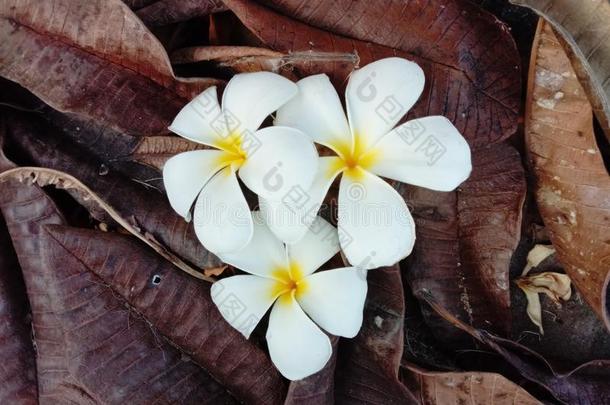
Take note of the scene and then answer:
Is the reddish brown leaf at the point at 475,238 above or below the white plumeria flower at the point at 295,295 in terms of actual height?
above

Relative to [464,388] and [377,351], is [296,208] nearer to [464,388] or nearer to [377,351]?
[377,351]

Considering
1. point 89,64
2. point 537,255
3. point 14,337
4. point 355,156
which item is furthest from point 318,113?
point 14,337

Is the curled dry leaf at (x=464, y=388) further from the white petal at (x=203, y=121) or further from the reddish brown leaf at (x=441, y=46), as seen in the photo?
the white petal at (x=203, y=121)

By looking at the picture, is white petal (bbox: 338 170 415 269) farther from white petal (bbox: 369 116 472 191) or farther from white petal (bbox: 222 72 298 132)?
white petal (bbox: 222 72 298 132)

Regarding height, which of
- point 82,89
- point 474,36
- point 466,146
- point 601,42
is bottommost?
point 82,89

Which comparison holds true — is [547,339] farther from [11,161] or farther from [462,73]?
[11,161]

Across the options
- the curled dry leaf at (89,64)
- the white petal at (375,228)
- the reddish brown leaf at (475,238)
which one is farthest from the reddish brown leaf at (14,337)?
the reddish brown leaf at (475,238)

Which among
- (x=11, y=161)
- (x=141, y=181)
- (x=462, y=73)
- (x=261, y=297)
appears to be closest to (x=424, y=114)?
(x=462, y=73)
